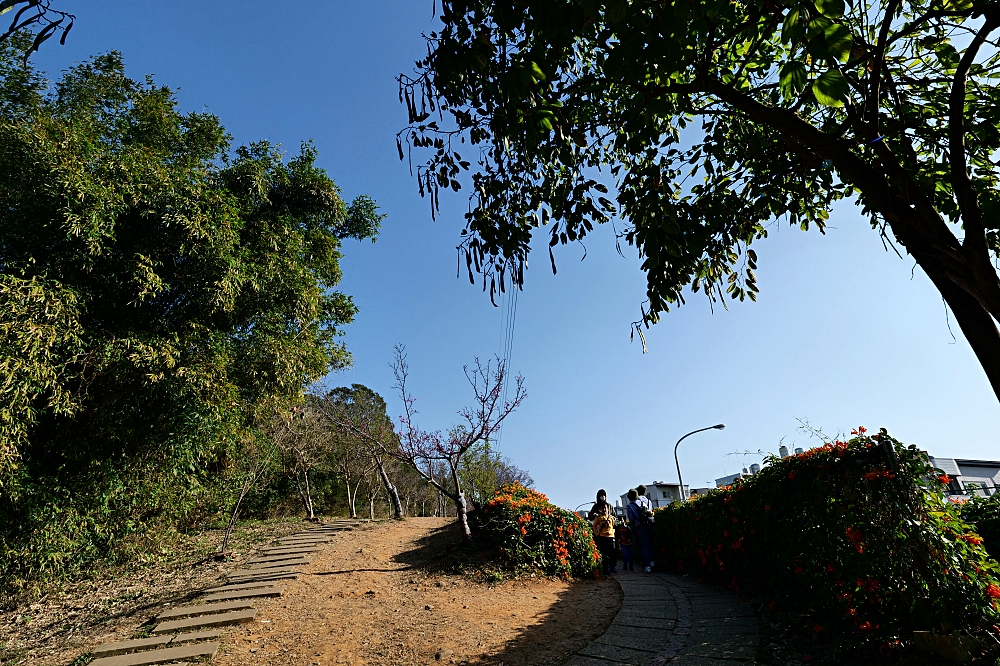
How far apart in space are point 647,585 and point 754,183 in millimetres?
5452

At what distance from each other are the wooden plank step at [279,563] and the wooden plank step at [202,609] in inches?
76.4

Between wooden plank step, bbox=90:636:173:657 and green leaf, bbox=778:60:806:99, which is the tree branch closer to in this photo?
green leaf, bbox=778:60:806:99

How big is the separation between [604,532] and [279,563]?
225 inches

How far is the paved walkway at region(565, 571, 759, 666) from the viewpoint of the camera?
3311mm

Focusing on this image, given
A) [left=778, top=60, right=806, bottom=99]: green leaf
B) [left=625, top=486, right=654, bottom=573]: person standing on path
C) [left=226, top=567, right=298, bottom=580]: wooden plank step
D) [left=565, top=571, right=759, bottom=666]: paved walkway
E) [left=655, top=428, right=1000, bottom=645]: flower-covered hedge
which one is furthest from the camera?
[left=625, top=486, right=654, bottom=573]: person standing on path

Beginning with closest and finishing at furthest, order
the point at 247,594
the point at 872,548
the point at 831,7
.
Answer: the point at 831,7
the point at 872,548
the point at 247,594

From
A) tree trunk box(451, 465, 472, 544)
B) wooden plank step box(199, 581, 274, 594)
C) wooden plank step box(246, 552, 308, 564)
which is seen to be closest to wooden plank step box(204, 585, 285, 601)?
wooden plank step box(199, 581, 274, 594)

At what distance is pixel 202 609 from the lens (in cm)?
563

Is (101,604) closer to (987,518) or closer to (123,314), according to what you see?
(123,314)

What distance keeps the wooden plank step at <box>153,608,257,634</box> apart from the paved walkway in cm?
400

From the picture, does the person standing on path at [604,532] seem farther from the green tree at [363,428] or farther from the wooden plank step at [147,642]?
the wooden plank step at [147,642]

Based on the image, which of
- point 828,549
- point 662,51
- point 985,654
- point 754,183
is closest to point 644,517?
point 828,549

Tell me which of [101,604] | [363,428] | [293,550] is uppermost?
[363,428]

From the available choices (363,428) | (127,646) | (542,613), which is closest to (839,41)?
(542,613)
